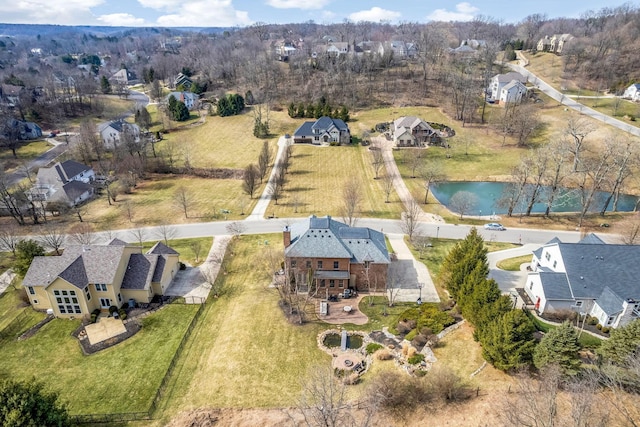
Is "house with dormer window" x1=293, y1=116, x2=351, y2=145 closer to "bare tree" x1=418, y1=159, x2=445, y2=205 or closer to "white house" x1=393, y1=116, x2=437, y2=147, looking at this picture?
"white house" x1=393, y1=116, x2=437, y2=147

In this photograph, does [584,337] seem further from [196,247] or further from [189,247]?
[189,247]

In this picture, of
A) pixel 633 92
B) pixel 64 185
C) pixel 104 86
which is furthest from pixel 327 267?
pixel 104 86

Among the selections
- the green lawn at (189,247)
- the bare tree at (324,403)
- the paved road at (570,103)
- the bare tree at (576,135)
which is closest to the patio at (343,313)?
the bare tree at (324,403)

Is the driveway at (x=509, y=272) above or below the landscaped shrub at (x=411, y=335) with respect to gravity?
below

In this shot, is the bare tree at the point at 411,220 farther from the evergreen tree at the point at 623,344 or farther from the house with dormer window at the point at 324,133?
the house with dormer window at the point at 324,133

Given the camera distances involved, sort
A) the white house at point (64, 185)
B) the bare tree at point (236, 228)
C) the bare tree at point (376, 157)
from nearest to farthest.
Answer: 1. the bare tree at point (236, 228)
2. the white house at point (64, 185)
3. the bare tree at point (376, 157)

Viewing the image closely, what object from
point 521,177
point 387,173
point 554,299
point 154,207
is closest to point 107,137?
point 154,207
